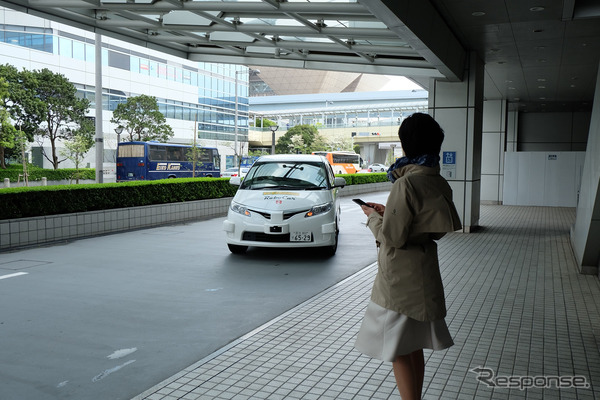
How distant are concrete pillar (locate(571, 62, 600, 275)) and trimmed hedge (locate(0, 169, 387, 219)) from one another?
919 centimetres

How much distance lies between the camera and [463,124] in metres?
12.9

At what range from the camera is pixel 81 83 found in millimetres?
42125

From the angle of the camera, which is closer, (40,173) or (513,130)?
(513,130)

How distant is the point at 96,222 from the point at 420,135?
9704 mm

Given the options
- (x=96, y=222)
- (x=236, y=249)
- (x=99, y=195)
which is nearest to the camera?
(x=236, y=249)

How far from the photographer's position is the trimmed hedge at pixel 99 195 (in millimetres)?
9422

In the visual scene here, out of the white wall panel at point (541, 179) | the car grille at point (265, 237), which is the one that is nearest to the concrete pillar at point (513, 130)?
the white wall panel at point (541, 179)

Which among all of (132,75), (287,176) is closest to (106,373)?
(287,176)

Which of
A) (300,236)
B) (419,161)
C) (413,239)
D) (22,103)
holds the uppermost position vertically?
(22,103)

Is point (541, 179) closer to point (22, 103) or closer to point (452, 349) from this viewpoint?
point (452, 349)

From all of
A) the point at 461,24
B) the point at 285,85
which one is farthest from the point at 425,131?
the point at 285,85

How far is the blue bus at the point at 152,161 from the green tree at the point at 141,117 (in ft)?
28.3

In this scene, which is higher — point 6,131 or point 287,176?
point 6,131

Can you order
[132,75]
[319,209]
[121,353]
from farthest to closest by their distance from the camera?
[132,75]
[319,209]
[121,353]
